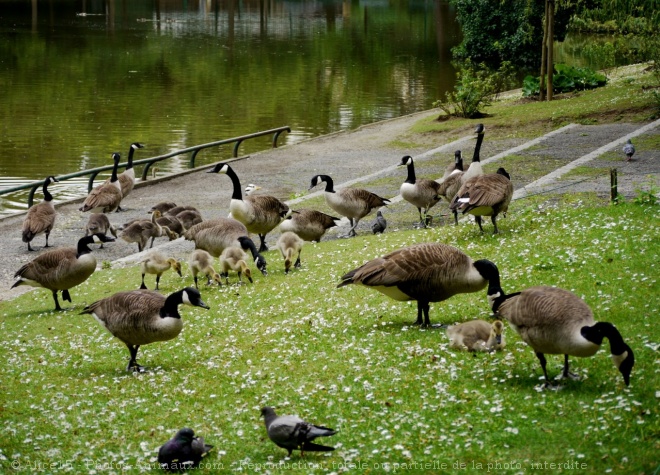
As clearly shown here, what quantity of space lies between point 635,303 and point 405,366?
352 centimetres

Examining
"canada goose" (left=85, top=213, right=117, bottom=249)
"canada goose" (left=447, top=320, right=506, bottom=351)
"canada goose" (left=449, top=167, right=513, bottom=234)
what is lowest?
"canada goose" (left=85, top=213, right=117, bottom=249)

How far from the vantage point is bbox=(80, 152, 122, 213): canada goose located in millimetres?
26812

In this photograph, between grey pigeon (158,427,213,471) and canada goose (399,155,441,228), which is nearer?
grey pigeon (158,427,213,471)

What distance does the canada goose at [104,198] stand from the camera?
88.0 ft

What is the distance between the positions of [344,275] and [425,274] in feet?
4.76

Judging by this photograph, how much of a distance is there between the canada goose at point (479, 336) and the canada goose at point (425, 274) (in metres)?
0.82

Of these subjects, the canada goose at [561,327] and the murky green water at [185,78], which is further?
the murky green water at [185,78]

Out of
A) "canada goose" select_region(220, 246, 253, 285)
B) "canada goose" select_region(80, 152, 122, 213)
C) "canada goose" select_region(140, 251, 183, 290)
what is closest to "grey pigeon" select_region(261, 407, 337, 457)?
"canada goose" select_region(220, 246, 253, 285)

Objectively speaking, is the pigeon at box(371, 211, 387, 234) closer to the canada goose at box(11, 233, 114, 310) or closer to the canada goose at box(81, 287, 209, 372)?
the canada goose at box(11, 233, 114, 310)

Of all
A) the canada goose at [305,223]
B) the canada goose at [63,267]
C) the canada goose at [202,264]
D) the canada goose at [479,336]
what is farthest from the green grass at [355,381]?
the canada goose at [305,223]

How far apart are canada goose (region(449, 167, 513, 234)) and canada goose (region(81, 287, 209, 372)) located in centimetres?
646

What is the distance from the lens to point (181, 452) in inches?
359

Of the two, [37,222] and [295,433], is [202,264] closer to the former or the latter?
[37,222]

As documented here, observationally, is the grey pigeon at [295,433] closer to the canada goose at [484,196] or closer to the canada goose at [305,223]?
the canada goose at [484,196]
